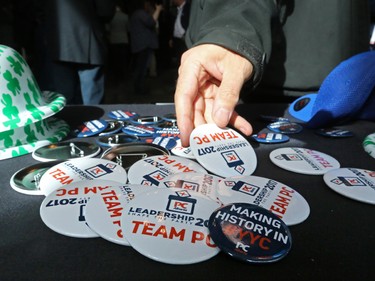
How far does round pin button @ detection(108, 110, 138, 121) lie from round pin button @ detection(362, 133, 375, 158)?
1.93 ft

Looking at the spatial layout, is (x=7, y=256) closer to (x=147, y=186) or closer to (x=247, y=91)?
(x=147, y=186)

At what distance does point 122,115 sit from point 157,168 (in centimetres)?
40

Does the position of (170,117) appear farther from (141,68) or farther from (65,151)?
(141,68)

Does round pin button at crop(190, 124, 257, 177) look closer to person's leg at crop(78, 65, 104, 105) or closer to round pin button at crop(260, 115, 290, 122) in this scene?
round pin button at crop(260, 115, 290, 122)

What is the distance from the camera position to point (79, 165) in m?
0.60

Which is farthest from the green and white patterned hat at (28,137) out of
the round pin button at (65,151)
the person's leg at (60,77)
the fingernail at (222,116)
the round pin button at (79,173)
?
the person's leg at (60,77)

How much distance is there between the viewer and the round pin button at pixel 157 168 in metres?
0.55

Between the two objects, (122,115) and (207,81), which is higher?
(207,81)

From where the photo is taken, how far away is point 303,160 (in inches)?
24.8

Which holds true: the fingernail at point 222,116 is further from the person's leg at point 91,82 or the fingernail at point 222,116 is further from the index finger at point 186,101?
the person's leg at point 91,82

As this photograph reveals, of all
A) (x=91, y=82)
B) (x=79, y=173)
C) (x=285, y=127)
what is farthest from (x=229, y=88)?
(x=91, y=82)

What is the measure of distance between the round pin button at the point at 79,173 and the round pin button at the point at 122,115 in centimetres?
31

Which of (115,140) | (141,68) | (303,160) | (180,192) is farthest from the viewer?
(141,68)

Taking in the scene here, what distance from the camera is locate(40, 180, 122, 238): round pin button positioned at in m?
0.42
